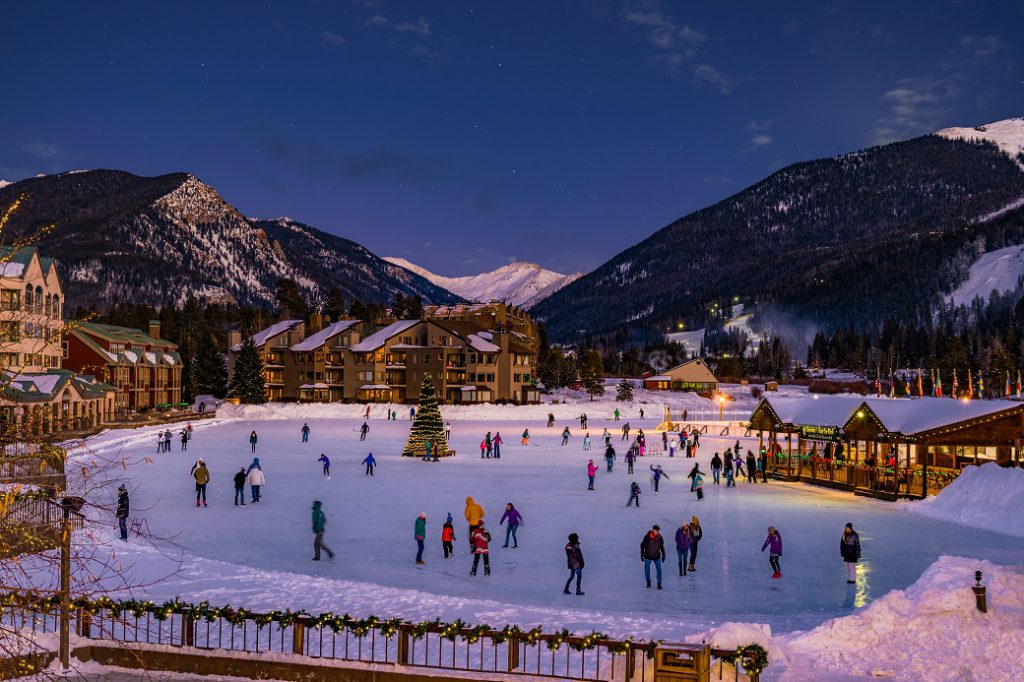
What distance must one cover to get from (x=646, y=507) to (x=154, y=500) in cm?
1602

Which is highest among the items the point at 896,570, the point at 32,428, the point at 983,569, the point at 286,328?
the point at 286,328

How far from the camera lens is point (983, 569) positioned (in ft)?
40.7

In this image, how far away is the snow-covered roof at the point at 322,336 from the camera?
307 ft

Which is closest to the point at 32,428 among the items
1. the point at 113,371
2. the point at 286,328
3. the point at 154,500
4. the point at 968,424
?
the point at 154,500

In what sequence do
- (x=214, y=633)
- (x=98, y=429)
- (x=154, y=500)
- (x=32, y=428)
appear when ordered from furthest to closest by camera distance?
(x=98, y=429) < (x=154, y=500) < (x=214, y=633) < (x=32, y=428)

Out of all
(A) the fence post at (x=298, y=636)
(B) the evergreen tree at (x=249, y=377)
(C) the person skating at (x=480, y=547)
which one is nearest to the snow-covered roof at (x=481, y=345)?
(B) the evergreen tree at (x=249, y=377)

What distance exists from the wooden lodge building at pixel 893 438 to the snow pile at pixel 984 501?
1712 millimetres

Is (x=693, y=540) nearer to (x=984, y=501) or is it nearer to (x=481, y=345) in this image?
(x=984, y=501)

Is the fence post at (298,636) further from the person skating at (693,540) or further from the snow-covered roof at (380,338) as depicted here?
the snow-covered roof at (380,338)

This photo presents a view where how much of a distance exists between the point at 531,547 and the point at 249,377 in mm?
Result: 72548

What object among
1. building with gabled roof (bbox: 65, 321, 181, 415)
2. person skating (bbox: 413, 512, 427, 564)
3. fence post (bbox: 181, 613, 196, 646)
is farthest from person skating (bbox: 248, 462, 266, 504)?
building with gabled roof (bbox: 65, 321, 181, 415)

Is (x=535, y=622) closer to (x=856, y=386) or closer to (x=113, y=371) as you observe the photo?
(x=113, y=371)

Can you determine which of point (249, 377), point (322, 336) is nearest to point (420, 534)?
point (249, 377)

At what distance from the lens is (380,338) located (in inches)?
3615
